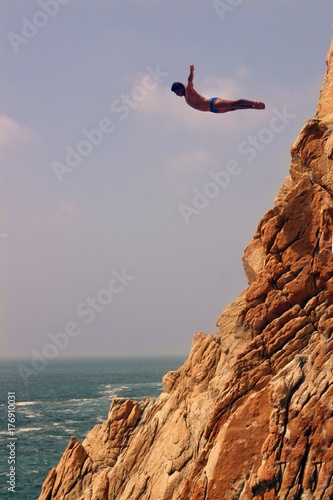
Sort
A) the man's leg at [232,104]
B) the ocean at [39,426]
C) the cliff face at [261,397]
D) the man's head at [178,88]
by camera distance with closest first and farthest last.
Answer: the cliff face at [261,397], the man's head at [178,88], the man's leg at [232,104], the ocean at [39,426]

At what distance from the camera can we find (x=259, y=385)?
899 inches

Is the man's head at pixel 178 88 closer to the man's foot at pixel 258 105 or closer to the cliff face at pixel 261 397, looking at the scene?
the man's foot at pixel 258 105

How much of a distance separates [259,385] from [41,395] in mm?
101304

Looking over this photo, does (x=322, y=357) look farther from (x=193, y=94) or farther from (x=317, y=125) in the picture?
(x=193, y=94)

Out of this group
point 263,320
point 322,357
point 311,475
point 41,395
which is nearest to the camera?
point 311,475

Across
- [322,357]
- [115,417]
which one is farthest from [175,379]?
[322,357]

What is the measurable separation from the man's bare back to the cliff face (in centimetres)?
295

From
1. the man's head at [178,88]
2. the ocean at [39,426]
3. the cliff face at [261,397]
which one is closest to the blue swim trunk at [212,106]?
the man's head at [178,88]

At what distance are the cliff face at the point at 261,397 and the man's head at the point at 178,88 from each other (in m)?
5.68

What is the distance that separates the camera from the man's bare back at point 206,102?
25.3 metres

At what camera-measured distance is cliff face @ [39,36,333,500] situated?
20688mm

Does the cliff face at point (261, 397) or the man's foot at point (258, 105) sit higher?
the man's foot at point (258, 105)

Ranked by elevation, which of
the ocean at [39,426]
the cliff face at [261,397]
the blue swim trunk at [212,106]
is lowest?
the ocean at [39,426]

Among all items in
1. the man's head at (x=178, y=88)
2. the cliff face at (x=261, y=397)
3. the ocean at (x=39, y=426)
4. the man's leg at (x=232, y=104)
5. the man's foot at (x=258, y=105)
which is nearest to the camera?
the cliff face at (x=261, y=397)
